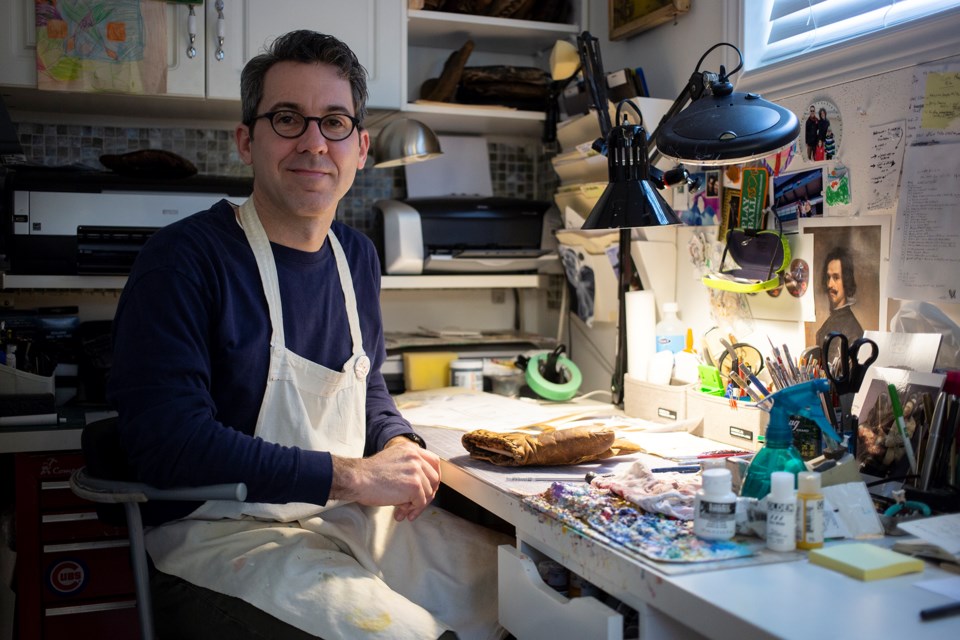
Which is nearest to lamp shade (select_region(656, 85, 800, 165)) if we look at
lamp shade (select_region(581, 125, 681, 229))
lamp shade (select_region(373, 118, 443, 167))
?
lamp shade (select_region(581, 125, 681, 229))

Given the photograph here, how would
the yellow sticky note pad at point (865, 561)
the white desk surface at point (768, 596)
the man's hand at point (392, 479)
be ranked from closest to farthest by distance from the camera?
the white desk surface at point (768, 596)
the yellow sticky note pad at point (865, 561)
the man's hand at point (392, 479)

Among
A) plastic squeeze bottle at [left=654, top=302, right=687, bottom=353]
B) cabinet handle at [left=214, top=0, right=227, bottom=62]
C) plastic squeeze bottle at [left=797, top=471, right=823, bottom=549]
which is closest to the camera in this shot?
plastic squeeze bottle at [left=797, top=471, right=823, bottom=549]

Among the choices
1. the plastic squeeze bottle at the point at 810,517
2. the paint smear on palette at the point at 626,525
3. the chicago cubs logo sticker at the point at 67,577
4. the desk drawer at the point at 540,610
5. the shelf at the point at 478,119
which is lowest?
the chicago cubs logo sticker at the point at 67,577

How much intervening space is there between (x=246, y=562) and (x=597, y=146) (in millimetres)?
970

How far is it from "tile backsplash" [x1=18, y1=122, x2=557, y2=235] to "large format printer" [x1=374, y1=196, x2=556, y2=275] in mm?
210

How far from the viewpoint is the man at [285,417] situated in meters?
1.42

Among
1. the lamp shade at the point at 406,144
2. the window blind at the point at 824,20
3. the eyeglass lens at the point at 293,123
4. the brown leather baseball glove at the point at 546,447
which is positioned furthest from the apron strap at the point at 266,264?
the window blind at the point at 824,20

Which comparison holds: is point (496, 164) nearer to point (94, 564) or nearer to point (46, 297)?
point (46, 297)

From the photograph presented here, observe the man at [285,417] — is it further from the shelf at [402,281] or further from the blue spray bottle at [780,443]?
the shelf at [402,281]

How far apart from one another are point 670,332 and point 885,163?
2.13 ft

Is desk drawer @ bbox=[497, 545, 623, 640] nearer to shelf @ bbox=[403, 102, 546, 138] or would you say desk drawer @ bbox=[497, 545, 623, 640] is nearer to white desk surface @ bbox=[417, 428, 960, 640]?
white desk surface @ bbox=[417, 428, 960, 640]

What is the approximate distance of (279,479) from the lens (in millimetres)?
1432

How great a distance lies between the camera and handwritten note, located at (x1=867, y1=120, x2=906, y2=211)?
1.64 m

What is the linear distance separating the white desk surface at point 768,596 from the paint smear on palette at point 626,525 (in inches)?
0.8
